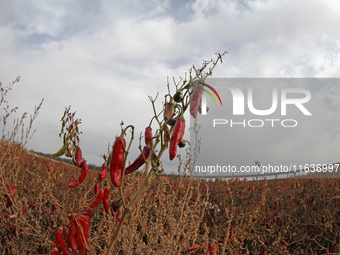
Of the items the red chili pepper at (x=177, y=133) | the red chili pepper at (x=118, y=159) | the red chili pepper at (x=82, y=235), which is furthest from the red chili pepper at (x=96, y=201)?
the red chili pepper at (x=177, y=133)

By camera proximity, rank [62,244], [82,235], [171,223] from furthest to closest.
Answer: [171,223] < [62,244] < [82,235]

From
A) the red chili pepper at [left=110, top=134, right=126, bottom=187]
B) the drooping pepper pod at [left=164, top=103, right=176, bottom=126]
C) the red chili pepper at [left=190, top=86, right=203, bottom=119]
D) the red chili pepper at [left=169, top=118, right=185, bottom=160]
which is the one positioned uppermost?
the red chili pepper at [left=190, top=86, right=203, bottom=119]

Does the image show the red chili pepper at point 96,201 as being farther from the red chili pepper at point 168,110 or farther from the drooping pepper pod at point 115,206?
the red chili pepper at point 168,110

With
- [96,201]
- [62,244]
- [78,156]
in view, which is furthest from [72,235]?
[78,156]

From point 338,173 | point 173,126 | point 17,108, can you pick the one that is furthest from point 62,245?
point 338,173

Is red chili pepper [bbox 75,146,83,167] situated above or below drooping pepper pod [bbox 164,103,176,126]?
below

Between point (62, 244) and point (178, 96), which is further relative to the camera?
point (62, 244)

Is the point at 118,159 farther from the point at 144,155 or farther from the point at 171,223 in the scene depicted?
the point at 171,223

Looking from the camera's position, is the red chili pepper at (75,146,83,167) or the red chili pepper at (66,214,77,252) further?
the red chili pepper at (75,146,83,167)

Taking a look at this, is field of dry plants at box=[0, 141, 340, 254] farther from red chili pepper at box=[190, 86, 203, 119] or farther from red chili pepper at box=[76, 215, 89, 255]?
red chili pepper at box=[190, 86, 203, 119]

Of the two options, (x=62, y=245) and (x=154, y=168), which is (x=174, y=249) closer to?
(x=62, y=245)

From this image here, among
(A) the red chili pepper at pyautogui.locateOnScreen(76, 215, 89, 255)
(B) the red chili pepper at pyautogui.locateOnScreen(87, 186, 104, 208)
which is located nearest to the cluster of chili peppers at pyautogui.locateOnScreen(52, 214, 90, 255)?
(A) the red chili pepper at pyautogui.locateOnScreen(76, 215, 89, 255)

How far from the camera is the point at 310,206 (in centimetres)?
391

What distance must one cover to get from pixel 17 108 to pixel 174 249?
12.3ft
